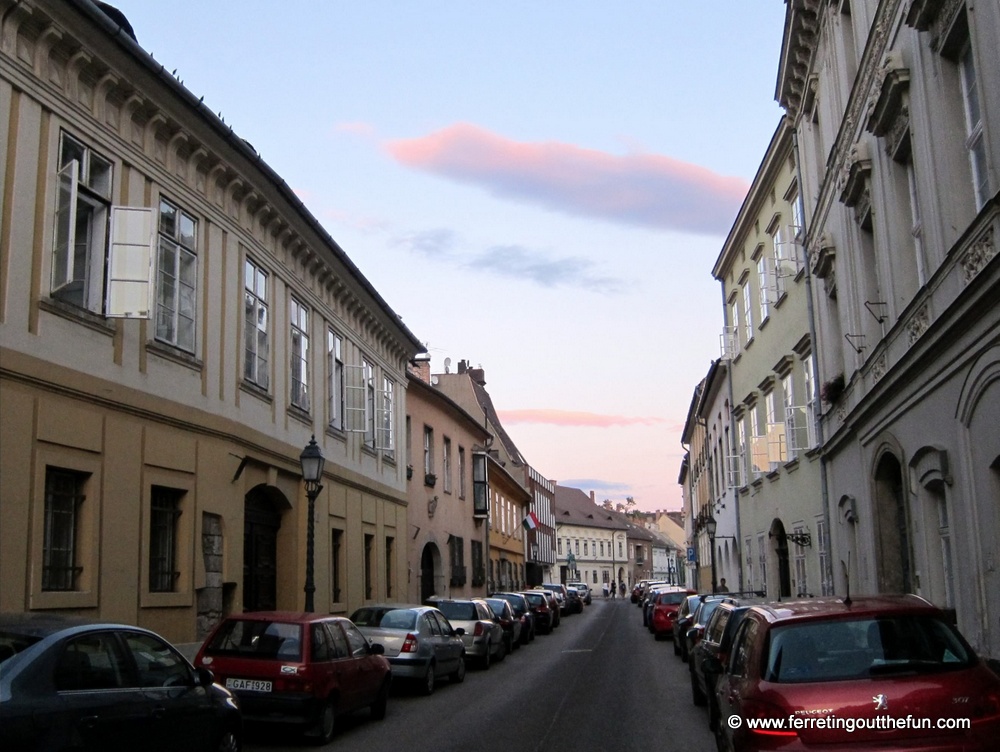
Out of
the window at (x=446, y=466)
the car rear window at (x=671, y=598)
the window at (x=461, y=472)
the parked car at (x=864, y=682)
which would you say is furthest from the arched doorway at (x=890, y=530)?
the window at (x=461, y=472)

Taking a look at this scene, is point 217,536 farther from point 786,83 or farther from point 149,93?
point 786,83

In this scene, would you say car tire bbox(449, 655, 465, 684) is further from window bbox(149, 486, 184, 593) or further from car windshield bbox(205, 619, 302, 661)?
car windshield bbox(205, 619, 302, 661)

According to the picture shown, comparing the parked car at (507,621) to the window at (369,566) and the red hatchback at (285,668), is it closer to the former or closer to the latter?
the window at (369,566)

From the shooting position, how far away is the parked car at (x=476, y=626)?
2264cm

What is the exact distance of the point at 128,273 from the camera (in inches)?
523

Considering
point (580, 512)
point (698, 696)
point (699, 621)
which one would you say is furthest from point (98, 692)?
point (580, 512)

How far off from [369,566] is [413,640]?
30.6 feet

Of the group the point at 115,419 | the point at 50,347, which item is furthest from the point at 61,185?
the point at 115,419

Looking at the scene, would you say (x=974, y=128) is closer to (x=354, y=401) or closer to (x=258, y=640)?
(x=258, y=640)

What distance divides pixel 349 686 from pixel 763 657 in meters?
7.09

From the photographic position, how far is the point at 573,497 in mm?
123938

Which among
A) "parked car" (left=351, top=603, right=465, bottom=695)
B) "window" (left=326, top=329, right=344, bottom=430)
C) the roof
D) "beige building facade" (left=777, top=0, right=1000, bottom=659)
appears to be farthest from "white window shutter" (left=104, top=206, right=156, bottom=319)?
the roof

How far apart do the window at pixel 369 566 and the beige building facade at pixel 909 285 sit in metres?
11.1

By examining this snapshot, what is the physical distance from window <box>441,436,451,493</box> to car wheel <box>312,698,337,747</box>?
2425 cm
